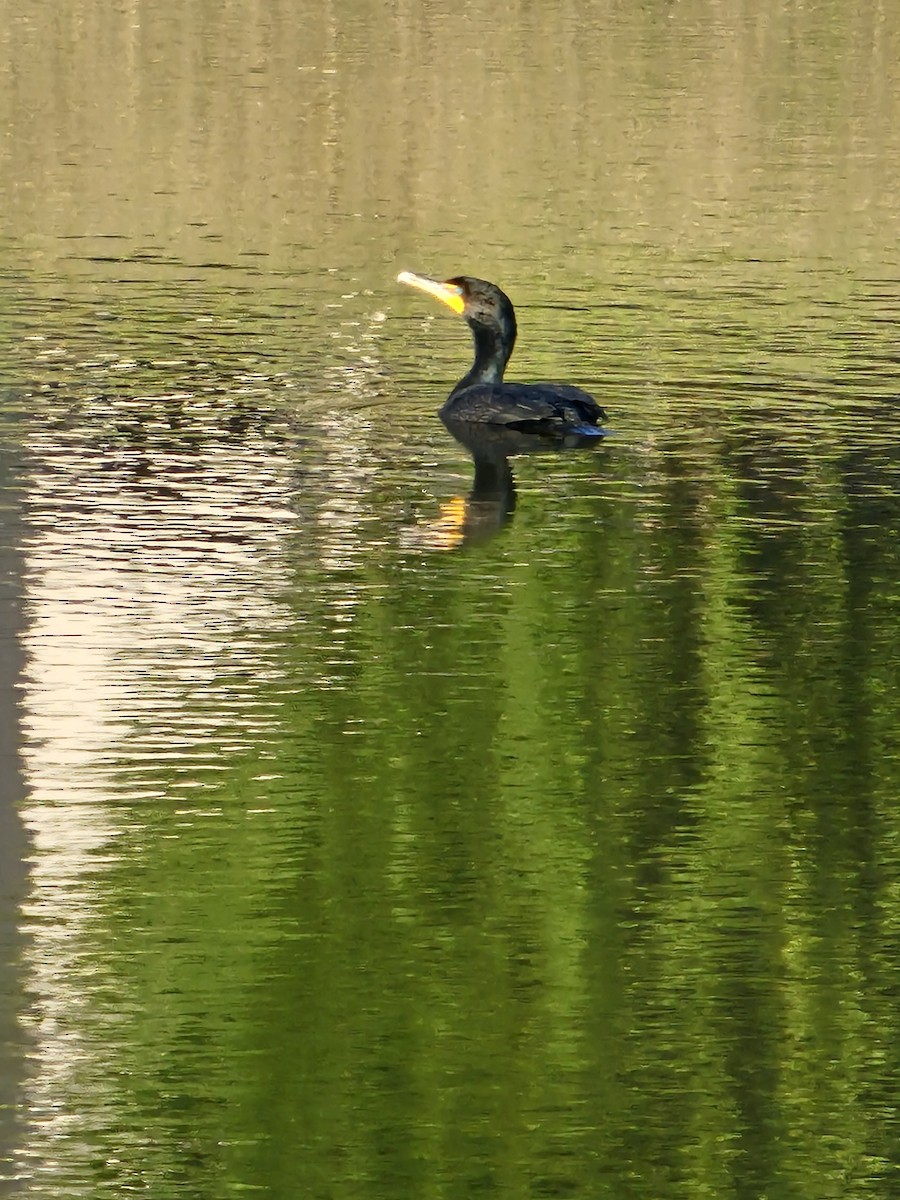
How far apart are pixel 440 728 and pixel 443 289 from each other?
9277mm

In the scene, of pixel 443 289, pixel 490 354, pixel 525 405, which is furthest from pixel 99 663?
pixel 443 289

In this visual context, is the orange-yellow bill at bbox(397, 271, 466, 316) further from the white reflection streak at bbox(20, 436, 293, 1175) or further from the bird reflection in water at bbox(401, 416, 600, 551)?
the white reflection streak at bbox(20, 436, 293, 1175)

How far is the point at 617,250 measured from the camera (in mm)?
28891

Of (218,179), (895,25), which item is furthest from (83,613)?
(895,25)

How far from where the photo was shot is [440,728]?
1221 cm

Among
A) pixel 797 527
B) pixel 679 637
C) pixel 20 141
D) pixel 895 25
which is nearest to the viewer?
pixel 679 637

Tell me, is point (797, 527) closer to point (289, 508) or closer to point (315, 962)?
point (289, 508)

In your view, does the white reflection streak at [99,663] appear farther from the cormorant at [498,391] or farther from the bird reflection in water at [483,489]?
the cormorant at [498,391]

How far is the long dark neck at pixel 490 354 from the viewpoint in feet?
66.8

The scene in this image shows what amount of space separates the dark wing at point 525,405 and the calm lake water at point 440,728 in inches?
11.5

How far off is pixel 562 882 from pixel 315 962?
120cm

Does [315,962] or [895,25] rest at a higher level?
[895,25]

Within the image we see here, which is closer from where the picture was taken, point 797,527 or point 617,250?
point 797,527

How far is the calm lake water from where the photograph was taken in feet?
27.5
